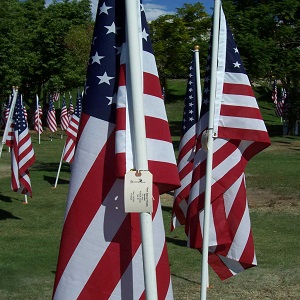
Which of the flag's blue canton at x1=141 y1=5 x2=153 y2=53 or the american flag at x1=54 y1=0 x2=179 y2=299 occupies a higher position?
the flag's blue canton at x1=141 y1=5 x2=153 y2=53

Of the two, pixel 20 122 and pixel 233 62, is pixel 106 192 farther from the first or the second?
pixel 20 122

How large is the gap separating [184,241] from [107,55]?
30.6ft

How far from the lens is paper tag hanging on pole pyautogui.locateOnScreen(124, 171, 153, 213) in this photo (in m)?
4.04

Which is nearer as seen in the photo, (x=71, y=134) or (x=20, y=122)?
(x=20, y=122)

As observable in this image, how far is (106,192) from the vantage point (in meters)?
4.71

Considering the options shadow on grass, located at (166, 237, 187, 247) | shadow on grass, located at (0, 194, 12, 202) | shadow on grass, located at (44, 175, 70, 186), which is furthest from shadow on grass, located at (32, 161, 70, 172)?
shadow on grass, located at (166, 237, 187, 247)

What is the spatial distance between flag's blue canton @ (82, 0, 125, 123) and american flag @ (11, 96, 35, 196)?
13.9 meters

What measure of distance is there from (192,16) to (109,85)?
50.7m

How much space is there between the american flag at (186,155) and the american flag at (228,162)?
2673mm

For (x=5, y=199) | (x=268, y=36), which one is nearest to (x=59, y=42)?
(x=268, y=36)

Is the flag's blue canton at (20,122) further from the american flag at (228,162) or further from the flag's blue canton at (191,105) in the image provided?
the american flag at (228,162)

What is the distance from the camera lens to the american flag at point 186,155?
11250mm

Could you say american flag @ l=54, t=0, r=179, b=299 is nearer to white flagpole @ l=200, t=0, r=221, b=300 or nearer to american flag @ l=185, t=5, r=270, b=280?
white flagpole @ l=200, t=0, r=221, b=300

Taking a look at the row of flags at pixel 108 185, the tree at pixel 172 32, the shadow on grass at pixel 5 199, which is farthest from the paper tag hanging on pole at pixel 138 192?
the tree at pixel 172 32
